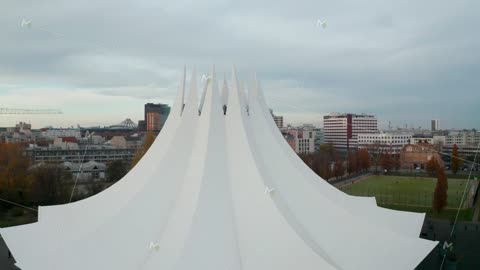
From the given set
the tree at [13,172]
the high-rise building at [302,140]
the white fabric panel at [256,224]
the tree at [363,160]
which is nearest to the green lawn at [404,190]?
the tree at [363,160]

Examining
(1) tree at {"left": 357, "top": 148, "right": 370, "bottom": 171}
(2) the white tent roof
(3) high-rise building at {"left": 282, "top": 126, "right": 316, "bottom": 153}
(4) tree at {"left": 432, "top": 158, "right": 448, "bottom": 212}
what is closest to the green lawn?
(4) tree at {"left": 432, "top": 158, "right": 448, "bottom": 212}

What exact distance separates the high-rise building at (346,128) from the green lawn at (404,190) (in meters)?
26.0

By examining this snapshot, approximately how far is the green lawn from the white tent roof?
15.9m

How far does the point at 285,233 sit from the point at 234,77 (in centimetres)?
392

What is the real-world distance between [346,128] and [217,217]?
5978 centimetres

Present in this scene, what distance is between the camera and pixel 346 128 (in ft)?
214

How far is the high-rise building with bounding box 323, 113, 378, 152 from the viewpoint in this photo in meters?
63.8

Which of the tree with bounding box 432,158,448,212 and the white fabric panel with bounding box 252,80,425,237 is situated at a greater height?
the white fabric panel with bounding box 252,80,425,237

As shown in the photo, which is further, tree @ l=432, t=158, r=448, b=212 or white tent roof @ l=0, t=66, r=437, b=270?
tree @ l=432, t=158, r=448, b=212

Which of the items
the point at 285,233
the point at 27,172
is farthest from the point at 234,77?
the point at 27,172

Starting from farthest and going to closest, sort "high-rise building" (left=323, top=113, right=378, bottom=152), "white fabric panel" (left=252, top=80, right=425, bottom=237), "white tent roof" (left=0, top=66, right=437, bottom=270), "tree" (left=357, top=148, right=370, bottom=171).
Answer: "high-rise building" (left=323, top=113, right=378, bottom=152), "tree" (left=357, top=148, right=370, bottom=171), "white fabric panel" (left=252, top=80, right=425, bottom=237), "white tent roof" (left=0, top=66, right=437, bottom=270)

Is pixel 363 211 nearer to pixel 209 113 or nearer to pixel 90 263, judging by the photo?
pixel 209 113

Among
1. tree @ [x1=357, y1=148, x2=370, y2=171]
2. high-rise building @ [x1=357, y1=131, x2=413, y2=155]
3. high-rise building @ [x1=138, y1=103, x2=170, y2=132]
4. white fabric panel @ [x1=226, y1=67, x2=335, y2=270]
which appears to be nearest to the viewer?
white fabric panel @ [x1=226, y1=67, x2=335, y2=270]

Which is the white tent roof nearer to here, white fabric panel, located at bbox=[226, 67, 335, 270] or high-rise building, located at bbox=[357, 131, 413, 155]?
white fabric panel, located at bbox=[226, 67, 335, 270]
